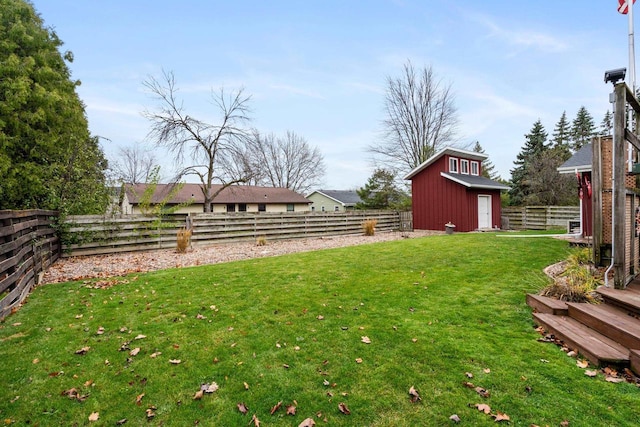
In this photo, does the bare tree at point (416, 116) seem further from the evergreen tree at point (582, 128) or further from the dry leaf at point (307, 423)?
the dry leaf at point (307, 423)

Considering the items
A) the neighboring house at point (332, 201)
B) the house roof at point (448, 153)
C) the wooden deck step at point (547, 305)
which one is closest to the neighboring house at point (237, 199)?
the neighboring house at point (332, 201)

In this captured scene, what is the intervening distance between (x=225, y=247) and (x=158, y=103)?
11.0m

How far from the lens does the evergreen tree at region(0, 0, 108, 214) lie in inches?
379

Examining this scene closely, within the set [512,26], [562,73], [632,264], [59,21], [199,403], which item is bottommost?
[199,403]

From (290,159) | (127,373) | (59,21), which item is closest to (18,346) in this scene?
(127,373)

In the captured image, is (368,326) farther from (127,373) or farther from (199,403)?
(127,373)

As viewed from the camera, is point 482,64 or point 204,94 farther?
point 204,94

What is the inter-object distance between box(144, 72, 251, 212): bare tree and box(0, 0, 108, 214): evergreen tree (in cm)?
484

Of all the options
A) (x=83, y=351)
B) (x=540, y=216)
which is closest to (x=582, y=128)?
(x=540, y=216)

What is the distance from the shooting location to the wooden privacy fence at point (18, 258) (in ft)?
14.4

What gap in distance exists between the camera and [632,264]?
15.2 feet

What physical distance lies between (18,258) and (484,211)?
19179 mm

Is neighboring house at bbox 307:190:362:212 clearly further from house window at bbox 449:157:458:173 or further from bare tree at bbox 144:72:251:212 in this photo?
bare tree at bbox 144:72:251:212

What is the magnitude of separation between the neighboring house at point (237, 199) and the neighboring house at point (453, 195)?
53.4 ft
